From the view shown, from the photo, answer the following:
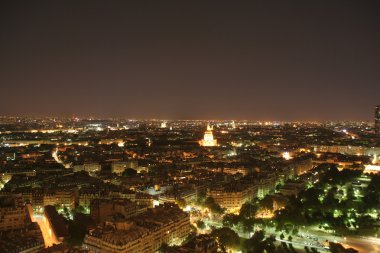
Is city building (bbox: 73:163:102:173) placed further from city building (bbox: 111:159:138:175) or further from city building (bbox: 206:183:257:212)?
city building (bbox: 206:183:257:212)

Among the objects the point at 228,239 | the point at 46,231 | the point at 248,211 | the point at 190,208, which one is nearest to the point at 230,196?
the point at 190,208

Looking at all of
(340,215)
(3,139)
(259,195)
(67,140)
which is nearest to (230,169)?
(259,195)

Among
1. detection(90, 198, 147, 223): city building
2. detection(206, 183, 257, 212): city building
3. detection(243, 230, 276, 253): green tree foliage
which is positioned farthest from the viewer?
detection(206, 183, 257, 212): city building

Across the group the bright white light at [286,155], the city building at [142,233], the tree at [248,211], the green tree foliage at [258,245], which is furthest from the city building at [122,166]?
the green tree foliage at [258,245]

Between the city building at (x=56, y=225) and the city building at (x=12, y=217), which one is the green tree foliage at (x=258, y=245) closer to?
the city building at (x=56, y=225)

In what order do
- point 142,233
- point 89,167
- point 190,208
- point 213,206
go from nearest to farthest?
point 142,233 → point 213,206 → point 190,208 → point 89,167

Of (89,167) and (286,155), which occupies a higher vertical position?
(286,155)

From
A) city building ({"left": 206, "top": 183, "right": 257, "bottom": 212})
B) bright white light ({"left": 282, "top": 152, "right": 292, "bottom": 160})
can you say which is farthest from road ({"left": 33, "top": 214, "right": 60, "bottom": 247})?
bright white light ({"left": 282, "top": 152, "right": 292, "bottom": 160})

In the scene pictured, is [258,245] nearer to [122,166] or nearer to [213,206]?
[213,206]

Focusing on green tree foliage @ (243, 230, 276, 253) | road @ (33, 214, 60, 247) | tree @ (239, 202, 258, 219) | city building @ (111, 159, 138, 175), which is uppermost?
tree @ (239, 202, 258, 219)
